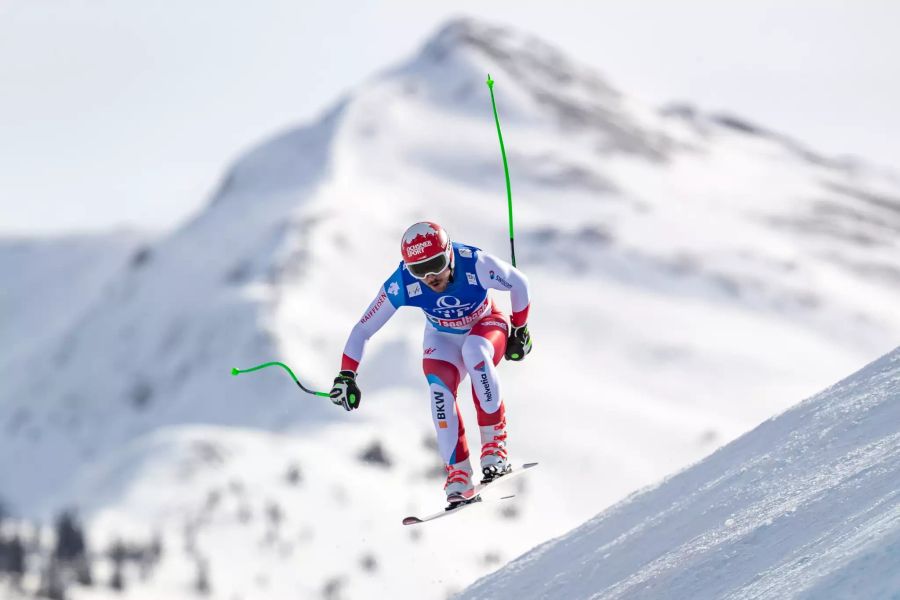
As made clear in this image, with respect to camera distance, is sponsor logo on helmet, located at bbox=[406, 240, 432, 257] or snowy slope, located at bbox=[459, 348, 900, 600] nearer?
snowy slope, located at bbox=[459, 348, 900, 600]

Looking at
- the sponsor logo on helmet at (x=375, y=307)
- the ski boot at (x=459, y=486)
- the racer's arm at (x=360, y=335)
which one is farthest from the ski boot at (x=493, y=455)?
the sponsor logo on helmet at (x=375, y=307)

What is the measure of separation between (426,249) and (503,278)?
1.00m

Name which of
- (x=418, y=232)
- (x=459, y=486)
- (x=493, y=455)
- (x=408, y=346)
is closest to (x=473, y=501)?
(x=459, y=486)

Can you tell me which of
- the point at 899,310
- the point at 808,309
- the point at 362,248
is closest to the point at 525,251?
the point at 362,248

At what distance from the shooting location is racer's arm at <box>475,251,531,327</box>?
11828mm

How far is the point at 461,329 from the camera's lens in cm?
1219

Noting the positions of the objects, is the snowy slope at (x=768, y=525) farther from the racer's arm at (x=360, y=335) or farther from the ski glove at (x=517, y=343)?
the racer's arm at (x=360, y=335)

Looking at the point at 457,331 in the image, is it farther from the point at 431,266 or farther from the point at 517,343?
the point at 431,266

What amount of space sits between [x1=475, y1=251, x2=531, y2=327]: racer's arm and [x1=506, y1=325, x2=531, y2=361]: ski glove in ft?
0.29

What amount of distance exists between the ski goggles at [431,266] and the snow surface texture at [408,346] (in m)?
60.3

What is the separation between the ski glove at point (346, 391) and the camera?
12.2 meters

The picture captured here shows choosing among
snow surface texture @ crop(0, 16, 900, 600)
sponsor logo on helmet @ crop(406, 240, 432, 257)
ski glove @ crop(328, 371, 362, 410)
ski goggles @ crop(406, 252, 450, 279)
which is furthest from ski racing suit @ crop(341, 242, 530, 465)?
snow surface texture @ crop(0, 16, 900, 600)

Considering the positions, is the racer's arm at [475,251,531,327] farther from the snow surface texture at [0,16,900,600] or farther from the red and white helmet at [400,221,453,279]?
the snow surface texture at [0,16,900,600]

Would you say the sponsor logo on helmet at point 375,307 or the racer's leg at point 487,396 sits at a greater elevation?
the sponsor logo on helmet at point 375,307
